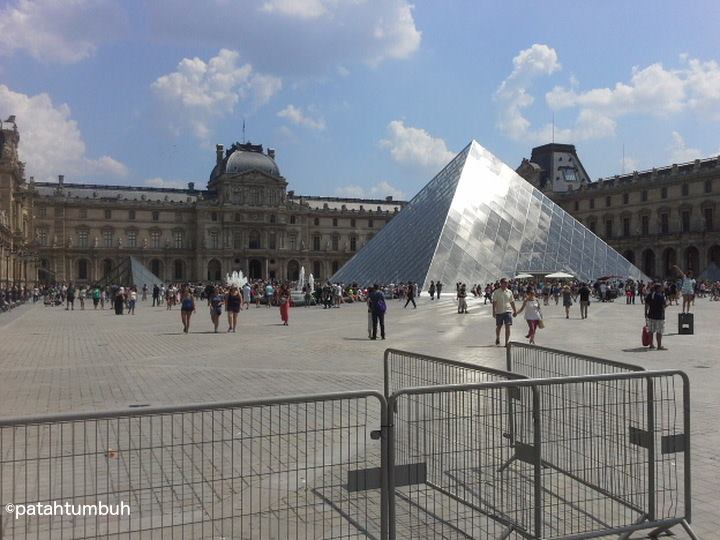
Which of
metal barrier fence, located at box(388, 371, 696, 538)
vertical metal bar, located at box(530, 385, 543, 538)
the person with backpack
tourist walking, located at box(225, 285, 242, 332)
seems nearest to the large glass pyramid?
tourist walking, located at box(225, 285, 242, 332)

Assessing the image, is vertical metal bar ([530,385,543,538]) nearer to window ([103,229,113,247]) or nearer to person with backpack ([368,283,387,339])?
person with backpack ([368,283,387,339])

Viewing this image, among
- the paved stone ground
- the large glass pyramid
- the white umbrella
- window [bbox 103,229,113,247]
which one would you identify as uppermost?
window [bbox 103,229,113,247]

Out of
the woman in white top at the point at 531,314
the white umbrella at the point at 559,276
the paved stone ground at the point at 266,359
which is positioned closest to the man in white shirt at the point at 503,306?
the woman in white top at the point at 531,314

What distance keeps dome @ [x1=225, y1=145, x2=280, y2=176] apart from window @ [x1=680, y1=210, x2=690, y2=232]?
49.2 metres

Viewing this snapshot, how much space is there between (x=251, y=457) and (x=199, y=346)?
10.5 m

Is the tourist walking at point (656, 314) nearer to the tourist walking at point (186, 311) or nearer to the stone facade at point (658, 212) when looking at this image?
the tourist walking at point (186, 311)

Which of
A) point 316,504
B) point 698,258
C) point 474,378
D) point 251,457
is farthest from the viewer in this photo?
point 698,258

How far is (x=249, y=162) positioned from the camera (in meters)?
89.4

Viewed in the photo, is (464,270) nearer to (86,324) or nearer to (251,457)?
(86,324)

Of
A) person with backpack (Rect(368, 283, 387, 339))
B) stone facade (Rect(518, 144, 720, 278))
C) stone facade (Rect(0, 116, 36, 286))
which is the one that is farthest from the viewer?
stone facade (Rect(518, 144, 720, 278))

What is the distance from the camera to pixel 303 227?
299ft

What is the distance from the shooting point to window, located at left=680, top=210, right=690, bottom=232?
6341 cm

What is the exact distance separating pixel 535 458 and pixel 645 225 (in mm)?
70221

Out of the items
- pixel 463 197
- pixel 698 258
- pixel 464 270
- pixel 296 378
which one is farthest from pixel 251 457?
pixel 698 258
